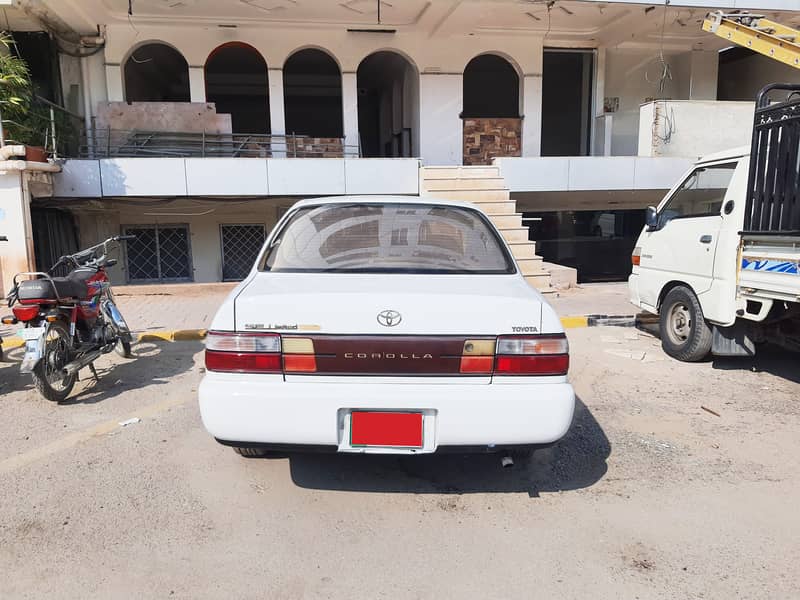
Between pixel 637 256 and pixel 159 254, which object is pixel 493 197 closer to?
pixel 637 256

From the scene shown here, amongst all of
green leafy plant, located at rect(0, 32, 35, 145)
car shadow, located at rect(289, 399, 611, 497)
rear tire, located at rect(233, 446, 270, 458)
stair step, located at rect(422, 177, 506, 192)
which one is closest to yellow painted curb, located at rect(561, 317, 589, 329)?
stair step, located at rect(422, 177, 506, 192)

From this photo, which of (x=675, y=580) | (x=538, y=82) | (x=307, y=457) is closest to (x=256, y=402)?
(x=307, y=457)

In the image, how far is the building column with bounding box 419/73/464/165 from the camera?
13.0 meters

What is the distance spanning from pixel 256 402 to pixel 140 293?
8.25 m

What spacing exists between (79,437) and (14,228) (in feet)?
20.2

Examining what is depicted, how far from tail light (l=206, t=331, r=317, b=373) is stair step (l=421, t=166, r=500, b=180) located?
8.53 meters

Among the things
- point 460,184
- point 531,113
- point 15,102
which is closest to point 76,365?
point 15,102

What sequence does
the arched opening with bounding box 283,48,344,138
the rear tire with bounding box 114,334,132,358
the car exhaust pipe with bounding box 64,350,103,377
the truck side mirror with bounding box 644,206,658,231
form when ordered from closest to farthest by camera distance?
the car exhaust pipe with bounding box 64,350,103,377 → the rear tire with bounding box 114,334,132,358 → the truck side mirror with bounding box 644,206,658,231 → the arched opening with bounding box 283,48,344,138

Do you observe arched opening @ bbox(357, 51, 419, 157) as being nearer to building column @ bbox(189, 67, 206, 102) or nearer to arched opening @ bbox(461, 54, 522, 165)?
arched opening @ bbox(461, 54, 522, 165)

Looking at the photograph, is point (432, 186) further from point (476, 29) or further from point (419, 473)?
point (419, 473)

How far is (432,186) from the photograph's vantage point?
10.6 metres

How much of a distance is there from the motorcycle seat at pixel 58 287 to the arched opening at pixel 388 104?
31.6 ft

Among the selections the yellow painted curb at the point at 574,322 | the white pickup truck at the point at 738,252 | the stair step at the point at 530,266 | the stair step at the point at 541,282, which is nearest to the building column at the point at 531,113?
the stair step at the point at 530,266

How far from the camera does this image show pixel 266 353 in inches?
106
